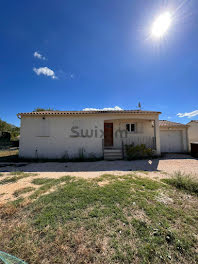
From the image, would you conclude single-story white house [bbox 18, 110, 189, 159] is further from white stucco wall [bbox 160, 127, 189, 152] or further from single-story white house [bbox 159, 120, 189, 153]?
white stucco wall [bbox 160, 127, 189, 152]

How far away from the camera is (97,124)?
336 inches

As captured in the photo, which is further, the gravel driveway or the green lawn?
the gravel driveway

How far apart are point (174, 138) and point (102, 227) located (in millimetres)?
12195

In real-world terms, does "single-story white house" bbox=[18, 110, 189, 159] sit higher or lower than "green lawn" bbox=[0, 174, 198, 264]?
higher

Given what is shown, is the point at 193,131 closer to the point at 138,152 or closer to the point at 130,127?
the point at 130,127

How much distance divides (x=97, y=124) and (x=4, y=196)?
665 cm

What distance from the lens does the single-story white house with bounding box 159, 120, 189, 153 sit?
10844 mm

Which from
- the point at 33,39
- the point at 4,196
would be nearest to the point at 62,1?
the point at 33,39

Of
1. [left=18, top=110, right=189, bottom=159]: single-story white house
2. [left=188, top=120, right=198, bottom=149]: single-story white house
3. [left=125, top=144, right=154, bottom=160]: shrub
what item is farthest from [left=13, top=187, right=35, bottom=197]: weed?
[left=188, top=120, right=198, bottom=149]: single-story white house

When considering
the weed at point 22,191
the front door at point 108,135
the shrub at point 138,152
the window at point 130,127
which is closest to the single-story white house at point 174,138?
the window at point 130,127

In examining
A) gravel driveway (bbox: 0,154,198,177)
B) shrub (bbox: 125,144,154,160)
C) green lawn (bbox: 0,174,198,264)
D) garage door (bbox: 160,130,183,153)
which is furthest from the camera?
garage door (bbox: 160,130,183,153)

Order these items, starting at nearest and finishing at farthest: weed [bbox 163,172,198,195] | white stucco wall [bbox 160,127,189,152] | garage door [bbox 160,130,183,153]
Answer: weed [bbox 163,172,198,195], white stucco wall [bbox 160,127,189,152], garage door [bbox 160,130,183,153]

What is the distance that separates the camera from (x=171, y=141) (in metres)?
11.0

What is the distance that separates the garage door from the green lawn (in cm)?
922
